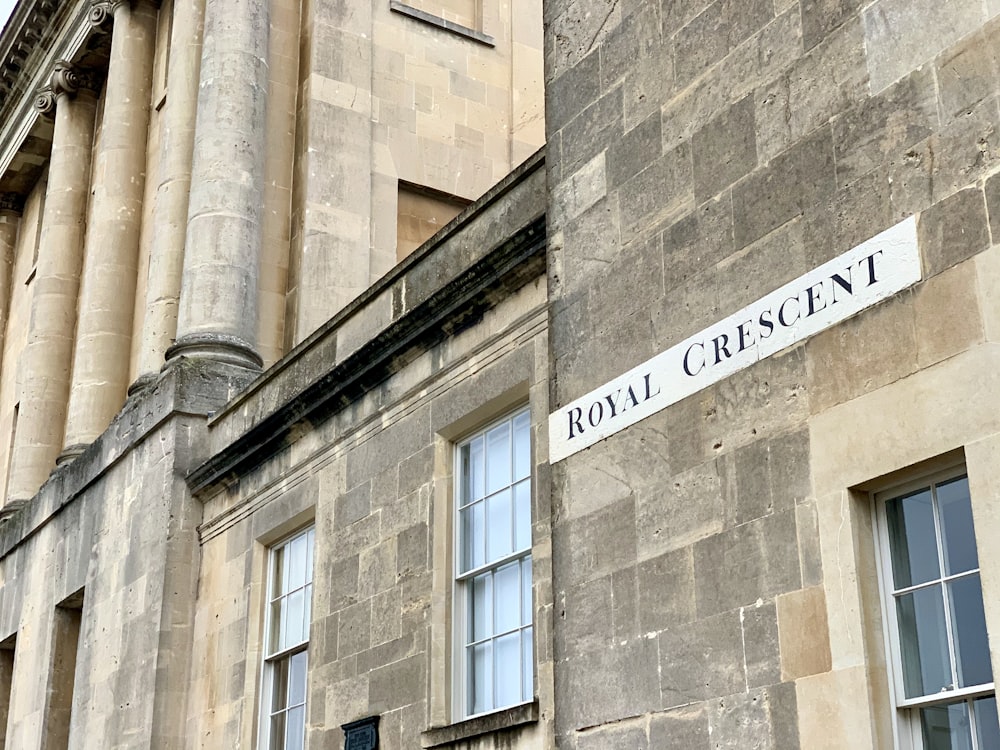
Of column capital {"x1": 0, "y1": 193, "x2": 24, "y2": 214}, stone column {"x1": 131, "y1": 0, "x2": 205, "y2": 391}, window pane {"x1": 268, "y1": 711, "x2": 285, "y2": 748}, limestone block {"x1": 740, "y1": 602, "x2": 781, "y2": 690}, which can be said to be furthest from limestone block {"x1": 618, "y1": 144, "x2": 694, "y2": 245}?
column capital {"x1": 0, "y1": 193, "x2": 24, "y2": 214}

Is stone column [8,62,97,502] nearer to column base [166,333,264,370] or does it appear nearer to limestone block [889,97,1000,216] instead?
column base [166,333,264,370]

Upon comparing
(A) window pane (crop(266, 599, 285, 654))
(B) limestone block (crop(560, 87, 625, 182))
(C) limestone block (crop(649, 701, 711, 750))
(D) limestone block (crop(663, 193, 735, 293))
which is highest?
(B) limestone block (crop(560, 87, 625, 182))

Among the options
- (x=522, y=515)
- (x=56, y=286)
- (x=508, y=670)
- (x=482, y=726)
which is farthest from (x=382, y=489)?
(x=56, y=286)

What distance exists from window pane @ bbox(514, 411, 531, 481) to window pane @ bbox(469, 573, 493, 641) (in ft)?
2.79

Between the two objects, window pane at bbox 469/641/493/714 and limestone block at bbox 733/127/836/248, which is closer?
limestone block at bbox 733/127/836/248

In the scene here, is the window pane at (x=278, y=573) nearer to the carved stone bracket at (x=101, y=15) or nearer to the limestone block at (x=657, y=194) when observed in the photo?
the limestone block at (x=657, y=194)

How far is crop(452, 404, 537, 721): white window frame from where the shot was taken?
436 inches

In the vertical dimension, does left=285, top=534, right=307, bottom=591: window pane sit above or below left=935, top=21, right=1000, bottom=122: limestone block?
below

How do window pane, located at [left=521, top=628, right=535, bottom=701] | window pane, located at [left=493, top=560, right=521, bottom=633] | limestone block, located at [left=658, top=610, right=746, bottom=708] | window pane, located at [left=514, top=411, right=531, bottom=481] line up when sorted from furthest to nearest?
window pane, located at [left=514, top=411, right=531, bottom=481] < window pane, located at [left=493, top=560, right=521, bottom=633] < window pane, located at [left=521, top=628, right=535, bottom=701] < limestone block, located at [left=658, top=610, right=746, bottom=708]

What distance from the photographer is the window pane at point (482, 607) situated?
38.3 ft

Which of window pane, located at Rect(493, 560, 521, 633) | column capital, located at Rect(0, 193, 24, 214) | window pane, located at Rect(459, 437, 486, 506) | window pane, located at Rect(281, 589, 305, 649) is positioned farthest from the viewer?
column capital, located at Rect(0, 193, 24, 214)

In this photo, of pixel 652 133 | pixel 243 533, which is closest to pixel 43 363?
pixel 243 533

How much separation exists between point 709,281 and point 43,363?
18.2 metres

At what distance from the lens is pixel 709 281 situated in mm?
9070
